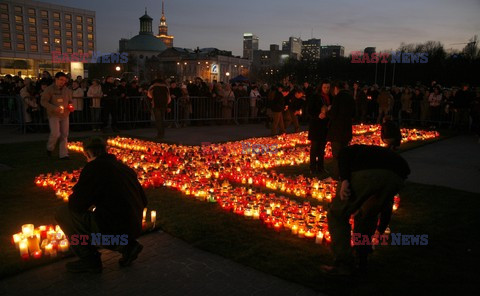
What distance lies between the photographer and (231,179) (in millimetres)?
9234

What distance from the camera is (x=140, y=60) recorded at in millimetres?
138125

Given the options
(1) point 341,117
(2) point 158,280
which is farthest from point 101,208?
(1) point 341,117

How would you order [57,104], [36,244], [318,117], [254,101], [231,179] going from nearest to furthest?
[36,244], [231,179], [318,117], [57,104], [254,101]

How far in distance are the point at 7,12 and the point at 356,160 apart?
409 ft

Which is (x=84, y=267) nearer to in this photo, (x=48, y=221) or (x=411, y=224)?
(x=48, y=221)

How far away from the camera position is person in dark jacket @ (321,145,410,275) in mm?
4309

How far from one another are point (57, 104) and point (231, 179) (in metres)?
5.04

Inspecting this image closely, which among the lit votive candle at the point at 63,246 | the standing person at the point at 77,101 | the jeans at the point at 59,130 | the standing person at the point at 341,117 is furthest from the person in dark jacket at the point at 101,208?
the standing person at the point at 77,101

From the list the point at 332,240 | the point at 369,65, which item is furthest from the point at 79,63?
the point at 332,240

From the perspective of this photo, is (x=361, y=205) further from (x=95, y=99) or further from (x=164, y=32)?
(x=164, y=32)

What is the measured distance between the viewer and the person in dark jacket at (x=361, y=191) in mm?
4309

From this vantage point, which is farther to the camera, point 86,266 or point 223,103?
point 223,103

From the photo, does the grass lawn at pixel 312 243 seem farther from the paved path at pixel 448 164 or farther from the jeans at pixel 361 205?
the paved path at pixel 448 164

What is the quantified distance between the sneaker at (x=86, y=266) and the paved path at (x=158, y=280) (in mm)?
63
